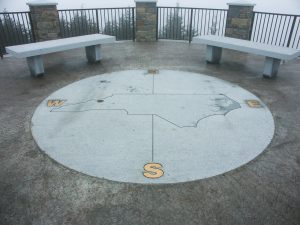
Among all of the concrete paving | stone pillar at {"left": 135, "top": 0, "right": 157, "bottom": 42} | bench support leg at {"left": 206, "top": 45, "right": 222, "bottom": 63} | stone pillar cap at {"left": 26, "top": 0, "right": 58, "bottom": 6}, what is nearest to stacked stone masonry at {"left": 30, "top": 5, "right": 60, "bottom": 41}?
stone pillar cap at {"left": 26, "top": 0, "right": 58, "bottom": 6}

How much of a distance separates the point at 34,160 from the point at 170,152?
1.80 m

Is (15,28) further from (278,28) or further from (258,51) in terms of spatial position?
(278,28)

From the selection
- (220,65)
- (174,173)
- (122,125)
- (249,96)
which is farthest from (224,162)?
(220,65)

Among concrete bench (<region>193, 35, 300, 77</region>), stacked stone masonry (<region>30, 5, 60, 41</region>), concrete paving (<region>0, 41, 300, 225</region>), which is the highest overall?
stacked stone masonry (<region>30, 5, 60, 41</region>)

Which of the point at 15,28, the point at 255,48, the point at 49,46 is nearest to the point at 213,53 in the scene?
the point at 255,48

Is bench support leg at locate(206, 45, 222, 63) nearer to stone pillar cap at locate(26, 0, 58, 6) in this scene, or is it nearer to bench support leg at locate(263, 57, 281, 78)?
bench support leg at locate(263, 57, 281, 78)

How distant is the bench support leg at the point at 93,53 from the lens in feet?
23.0

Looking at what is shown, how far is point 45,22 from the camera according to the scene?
832 centimetres

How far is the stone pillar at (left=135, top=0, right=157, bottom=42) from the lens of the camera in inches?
355

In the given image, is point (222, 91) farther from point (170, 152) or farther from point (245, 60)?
point (245, 60)

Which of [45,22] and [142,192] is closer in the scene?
[142,192]

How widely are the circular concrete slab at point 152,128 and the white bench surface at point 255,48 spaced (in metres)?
1.16

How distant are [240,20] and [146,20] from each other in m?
3.39

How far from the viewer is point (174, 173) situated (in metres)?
2.95
